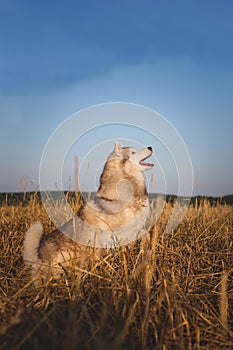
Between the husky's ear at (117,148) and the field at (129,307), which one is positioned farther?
the husky's ear at (117,148)

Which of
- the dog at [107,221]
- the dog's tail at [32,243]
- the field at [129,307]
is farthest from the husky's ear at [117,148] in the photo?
the dog's tail at [32,243]

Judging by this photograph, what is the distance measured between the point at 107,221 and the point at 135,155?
886 millimetres

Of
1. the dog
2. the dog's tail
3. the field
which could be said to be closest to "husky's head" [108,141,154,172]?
the dog

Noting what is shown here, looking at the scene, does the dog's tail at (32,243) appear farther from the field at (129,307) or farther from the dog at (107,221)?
the field at (129,307)

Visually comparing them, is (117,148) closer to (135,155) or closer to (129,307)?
(135,155)

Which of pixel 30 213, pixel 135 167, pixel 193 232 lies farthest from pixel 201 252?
pixel 30 213

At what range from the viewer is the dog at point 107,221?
10.1 ft

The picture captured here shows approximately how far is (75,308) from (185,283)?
992 millimetres

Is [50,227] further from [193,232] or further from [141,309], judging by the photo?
[141,309]

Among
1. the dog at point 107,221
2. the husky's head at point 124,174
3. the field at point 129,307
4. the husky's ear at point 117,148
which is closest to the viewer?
the field at point 129,307

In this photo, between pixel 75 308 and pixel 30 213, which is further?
pixel 30 213

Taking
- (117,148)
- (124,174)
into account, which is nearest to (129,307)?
Answer: (124,174)

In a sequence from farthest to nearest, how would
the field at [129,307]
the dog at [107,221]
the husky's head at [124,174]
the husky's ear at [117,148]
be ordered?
the husky's ear at [117,148] → the husky's head at [124,174] → the dog at [107,221] → the field at [129,307]

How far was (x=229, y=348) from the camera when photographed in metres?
1.78
